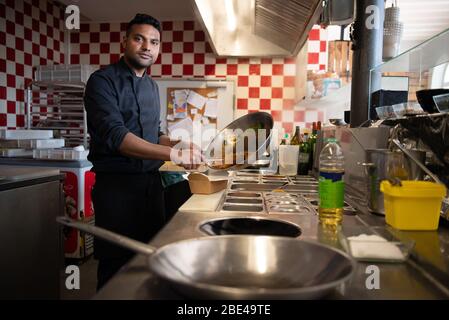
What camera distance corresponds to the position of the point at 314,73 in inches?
122

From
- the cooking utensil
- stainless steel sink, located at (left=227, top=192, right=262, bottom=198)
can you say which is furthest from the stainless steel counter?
the cooking utensil

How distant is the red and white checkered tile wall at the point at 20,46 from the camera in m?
3.44

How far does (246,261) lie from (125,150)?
1.14 m

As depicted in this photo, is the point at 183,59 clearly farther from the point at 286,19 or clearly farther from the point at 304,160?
the point at 304,160

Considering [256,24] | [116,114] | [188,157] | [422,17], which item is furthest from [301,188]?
[422,17]

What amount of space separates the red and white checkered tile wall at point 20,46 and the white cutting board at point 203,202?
2.70m

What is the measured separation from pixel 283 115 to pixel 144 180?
2.39m

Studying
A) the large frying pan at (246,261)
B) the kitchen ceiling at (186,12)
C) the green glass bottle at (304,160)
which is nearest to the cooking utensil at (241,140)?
the green glass bottle at (304,160)

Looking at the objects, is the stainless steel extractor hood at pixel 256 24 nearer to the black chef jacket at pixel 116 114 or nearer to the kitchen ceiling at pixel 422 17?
the black chef jacket at pixel 116 114

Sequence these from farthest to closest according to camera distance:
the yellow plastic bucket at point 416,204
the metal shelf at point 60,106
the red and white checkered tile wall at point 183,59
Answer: the red and white checkered tile wall at point 183,59 → the metal shelf at point 60,106 → the yellow plastic bucket at point 416,204

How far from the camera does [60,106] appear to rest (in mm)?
3607

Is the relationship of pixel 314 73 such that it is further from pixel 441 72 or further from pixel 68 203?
pixel 68 203
